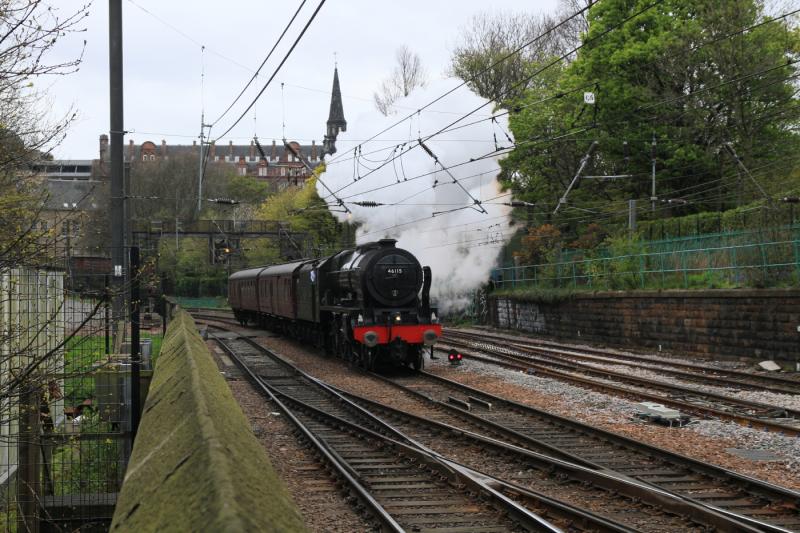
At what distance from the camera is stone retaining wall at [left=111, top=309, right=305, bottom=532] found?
6.84ft

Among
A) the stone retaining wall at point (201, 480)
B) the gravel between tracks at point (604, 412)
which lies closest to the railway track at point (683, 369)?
the gravel between tracks at point (604, 412)

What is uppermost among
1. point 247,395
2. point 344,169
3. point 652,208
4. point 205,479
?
point 344,169

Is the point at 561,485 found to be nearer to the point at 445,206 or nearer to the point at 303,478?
the point at 303,478

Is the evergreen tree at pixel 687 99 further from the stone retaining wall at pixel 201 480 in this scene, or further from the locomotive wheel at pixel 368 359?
the stone retaining wall at pixel 201 480

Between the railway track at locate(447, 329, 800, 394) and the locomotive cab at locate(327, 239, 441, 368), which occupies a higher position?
the locomotive cab at locate(327, 239, 441, 368)

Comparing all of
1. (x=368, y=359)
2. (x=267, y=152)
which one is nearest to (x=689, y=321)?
(x=368, y=359)

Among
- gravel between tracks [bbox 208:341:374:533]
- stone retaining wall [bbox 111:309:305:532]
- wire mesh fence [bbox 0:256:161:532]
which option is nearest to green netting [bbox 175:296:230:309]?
gravel between tracks [bbox 208:341:374:533]

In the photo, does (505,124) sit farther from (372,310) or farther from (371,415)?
(371,415)

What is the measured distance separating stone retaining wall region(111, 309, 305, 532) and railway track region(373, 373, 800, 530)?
473 cm

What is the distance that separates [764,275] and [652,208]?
1052 centimetres

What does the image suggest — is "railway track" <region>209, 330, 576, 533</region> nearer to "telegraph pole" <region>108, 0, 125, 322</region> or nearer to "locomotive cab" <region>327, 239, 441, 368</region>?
"telegraph pole" <region>108, 0, 125, 322</region>

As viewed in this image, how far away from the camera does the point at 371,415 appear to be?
12.6 meters

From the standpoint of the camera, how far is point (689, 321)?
74.2 ft

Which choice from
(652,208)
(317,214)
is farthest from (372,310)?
(317,214)
